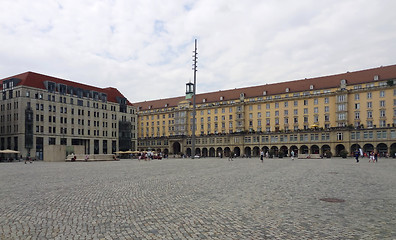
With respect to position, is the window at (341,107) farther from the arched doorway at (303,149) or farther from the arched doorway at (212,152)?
the arched doorway at (212,152)

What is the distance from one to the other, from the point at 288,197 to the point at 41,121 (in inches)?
3122

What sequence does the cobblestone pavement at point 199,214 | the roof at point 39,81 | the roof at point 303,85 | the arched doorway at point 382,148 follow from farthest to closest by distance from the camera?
the roof at point 303,85
the arched doorway at point 382,148
the roof at point 39,81
the cobblestone pavement at point 199,214

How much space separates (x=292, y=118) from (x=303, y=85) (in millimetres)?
10661

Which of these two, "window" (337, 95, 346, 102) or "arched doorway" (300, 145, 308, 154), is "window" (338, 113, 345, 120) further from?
"arched doorway" (300, 145, 308, 154)

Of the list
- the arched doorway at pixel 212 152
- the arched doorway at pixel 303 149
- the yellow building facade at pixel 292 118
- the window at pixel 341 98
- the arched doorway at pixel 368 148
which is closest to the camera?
the arched doorway at pixel 368 148

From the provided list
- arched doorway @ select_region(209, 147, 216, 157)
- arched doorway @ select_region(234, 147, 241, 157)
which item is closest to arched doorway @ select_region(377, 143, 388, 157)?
arched doorway @ select_region(234, 147, 241, 157)

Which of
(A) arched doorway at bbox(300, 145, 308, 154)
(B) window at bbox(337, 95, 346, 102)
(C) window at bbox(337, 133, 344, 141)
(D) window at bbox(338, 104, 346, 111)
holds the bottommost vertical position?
(A) arched doorway at bbox(300, 145, 308, 154)

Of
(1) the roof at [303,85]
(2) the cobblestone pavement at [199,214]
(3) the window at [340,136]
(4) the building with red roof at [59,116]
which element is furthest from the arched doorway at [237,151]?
(2) the cobblestone pavement at [199,214]

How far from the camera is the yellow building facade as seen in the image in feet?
279

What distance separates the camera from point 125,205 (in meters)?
11.0

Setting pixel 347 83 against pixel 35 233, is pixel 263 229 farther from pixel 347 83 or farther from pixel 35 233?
pixel 347 83

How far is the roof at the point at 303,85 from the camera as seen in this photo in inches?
3477

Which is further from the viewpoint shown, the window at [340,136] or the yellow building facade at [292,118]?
the window at [340,136]

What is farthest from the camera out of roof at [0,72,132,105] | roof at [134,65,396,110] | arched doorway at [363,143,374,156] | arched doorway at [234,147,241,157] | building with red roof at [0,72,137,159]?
arched doorway at [234,147,241,157]
